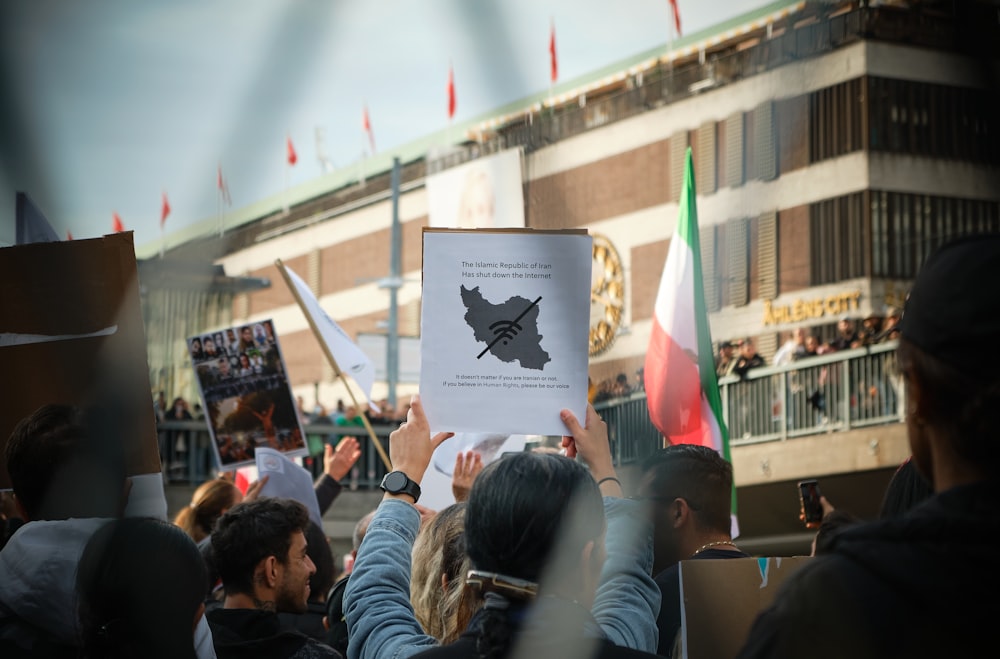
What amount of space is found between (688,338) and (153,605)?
178 cm

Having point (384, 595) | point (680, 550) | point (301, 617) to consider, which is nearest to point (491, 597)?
point (384, 595)

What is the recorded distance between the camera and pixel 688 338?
339 centimetres

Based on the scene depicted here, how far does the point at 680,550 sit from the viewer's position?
11.7 ft

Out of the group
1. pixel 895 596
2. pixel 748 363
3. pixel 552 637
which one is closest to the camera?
pixel 895 596

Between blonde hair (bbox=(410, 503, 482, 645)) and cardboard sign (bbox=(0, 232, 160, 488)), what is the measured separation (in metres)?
0.79

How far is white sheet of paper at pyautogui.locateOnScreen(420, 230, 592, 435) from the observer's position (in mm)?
2326

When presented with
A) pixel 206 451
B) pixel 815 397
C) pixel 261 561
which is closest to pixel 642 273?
pixel 261 561

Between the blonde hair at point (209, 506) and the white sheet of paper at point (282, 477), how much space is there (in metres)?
0.19

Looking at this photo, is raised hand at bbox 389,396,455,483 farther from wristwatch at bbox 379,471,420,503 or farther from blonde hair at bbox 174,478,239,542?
blonde hair at bbox 174,478,239,542

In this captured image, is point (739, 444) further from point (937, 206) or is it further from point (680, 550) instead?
point (937, 206)

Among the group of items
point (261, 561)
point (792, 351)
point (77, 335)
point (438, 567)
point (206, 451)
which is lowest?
point (206, 451)

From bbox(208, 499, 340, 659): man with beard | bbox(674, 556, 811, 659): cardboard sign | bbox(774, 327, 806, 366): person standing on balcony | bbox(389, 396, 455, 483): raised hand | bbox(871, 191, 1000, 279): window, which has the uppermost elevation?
bbox(774, 327, 806, 366): person standing on balcony

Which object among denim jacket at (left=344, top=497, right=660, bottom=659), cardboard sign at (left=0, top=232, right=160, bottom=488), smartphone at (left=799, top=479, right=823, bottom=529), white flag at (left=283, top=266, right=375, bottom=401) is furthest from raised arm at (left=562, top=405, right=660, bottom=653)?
white flag at (left=283, top=266, right=375, bottom=401)

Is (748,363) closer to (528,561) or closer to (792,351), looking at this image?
(792,351)
